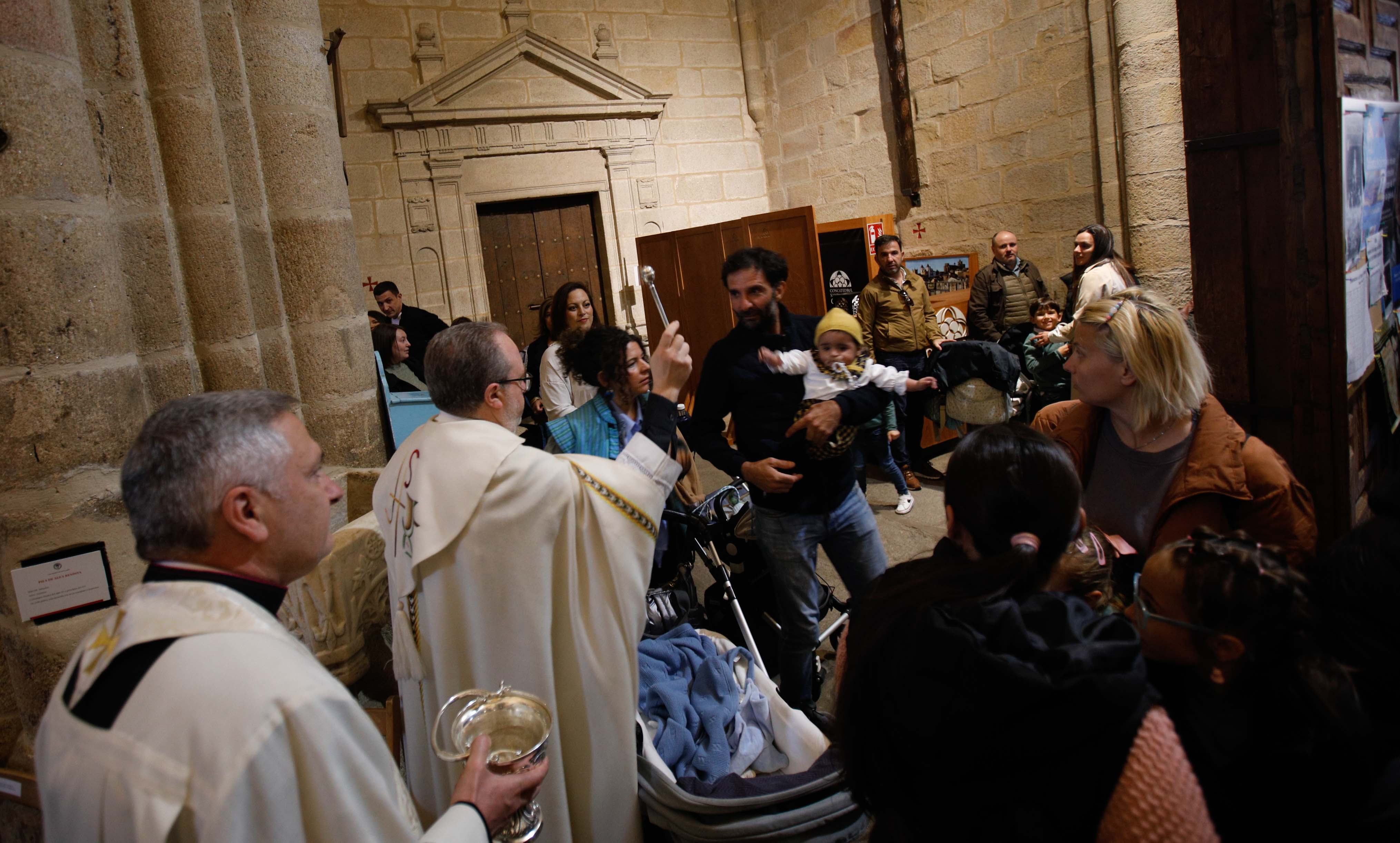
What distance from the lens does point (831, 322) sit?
2674 millimetres

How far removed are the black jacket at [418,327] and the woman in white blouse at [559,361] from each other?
6.00 ft

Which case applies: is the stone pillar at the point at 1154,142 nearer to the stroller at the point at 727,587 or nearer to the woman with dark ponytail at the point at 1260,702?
the stroller at the point at 727,587

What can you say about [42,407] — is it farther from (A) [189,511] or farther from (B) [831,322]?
(B) [831,322]

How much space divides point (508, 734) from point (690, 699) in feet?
3.31

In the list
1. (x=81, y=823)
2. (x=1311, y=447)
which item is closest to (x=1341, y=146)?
(x=1311, y=447)

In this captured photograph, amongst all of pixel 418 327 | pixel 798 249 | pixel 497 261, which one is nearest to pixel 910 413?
pixel 798 249

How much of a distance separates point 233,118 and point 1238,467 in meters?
3.13

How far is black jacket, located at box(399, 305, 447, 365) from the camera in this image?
20.0 ft

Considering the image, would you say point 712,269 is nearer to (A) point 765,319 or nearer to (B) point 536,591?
(A) point 765,319

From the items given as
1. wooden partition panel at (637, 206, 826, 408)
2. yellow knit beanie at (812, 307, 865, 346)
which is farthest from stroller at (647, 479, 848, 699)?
wooden partition panel at (637, 206, 826, 408)

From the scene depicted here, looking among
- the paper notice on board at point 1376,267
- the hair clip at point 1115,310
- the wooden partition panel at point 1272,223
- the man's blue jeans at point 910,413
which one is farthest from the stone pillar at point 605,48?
the hair clip at point 1115,310

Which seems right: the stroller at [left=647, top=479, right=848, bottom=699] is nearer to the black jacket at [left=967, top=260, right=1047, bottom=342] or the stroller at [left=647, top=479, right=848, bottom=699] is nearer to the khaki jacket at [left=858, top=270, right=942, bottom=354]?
the khaki jacket at [left=858, top=270, right=942, bottom=354]

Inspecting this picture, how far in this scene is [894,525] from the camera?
4988mm

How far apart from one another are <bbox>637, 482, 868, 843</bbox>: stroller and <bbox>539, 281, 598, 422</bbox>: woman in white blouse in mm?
1380
